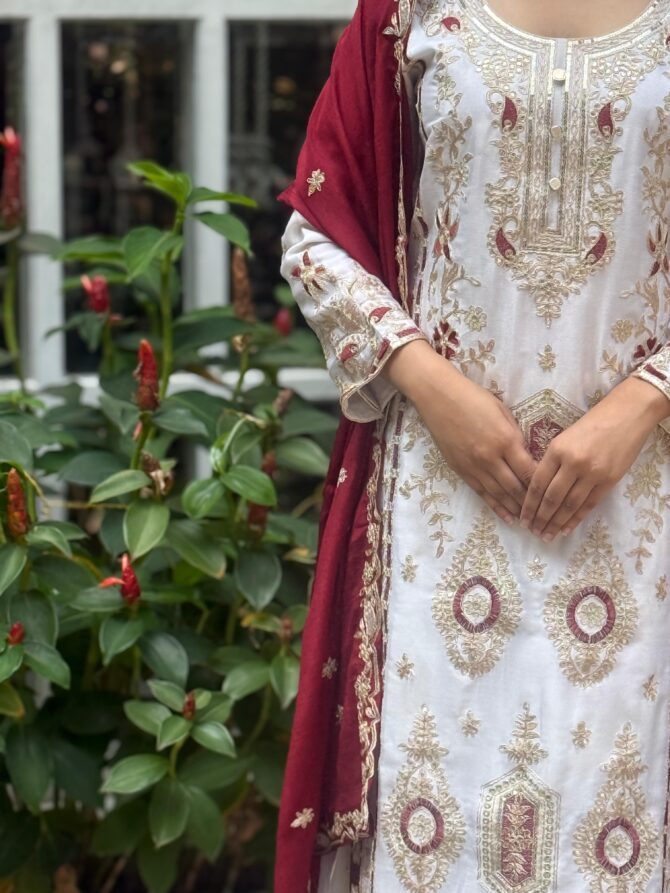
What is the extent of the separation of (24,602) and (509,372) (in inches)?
25.4

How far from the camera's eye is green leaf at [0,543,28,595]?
5.03 feet

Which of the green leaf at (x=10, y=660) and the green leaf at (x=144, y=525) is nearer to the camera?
the green leaf at (x=10, y=660)

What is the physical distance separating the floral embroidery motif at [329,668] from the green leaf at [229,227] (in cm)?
55

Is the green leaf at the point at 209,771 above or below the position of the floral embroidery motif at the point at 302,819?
below

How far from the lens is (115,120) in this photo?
7.04 ft

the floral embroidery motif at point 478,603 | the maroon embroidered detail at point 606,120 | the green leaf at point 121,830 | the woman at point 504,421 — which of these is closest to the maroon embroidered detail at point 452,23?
the woman at point 504,421

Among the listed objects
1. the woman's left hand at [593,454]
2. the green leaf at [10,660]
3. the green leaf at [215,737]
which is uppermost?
the woman's left hand at [593,454]

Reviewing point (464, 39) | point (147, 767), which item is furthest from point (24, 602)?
point (464, 39)

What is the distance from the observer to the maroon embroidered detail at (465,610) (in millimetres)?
1273

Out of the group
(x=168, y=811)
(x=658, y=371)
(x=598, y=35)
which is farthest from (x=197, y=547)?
(x=598, y=35)

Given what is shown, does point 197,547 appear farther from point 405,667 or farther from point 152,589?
point 405,667

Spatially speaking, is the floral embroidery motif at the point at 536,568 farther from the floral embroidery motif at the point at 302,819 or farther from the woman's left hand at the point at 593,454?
Result: the floral embroidery motif at the point at 302,819

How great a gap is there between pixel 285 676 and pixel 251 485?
0.74ft

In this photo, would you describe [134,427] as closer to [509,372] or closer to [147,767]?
[147,767]
